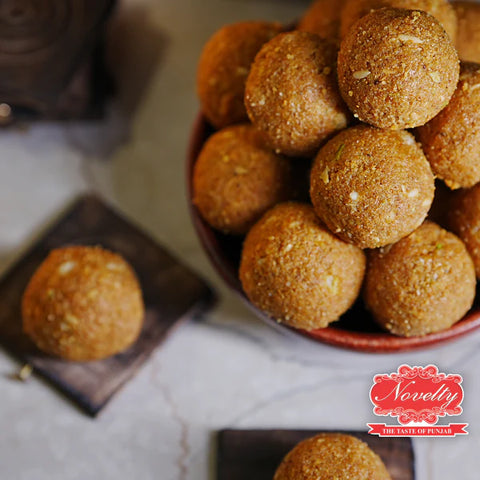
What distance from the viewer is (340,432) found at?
1.16 metres

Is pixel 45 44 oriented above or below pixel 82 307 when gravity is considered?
above

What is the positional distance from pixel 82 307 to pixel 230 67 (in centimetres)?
46

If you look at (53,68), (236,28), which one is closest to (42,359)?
(53,68)

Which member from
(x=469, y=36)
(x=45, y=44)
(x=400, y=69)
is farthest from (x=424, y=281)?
(x=45, y=44)

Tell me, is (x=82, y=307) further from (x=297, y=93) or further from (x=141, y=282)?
(x=297, y=93)

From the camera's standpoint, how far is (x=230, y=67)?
1.06m

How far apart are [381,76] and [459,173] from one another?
18 centimetres

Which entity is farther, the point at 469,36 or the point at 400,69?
the point at 469,36

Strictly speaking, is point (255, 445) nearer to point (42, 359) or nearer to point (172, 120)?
point (42, 359)

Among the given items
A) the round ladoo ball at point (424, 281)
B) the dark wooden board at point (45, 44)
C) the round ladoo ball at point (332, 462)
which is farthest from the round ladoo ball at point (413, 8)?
the round ladoo ball at point (332, 462)

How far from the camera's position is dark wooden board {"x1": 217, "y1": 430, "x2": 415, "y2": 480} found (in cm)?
113

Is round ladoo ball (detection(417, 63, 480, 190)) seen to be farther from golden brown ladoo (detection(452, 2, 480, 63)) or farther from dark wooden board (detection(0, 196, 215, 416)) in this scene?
dark wooden board (detection(0, 196, 215, 416))

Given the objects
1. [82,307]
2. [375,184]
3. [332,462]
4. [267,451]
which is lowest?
[267,451]

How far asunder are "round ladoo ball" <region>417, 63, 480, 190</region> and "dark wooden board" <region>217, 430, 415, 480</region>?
1.54 ft
